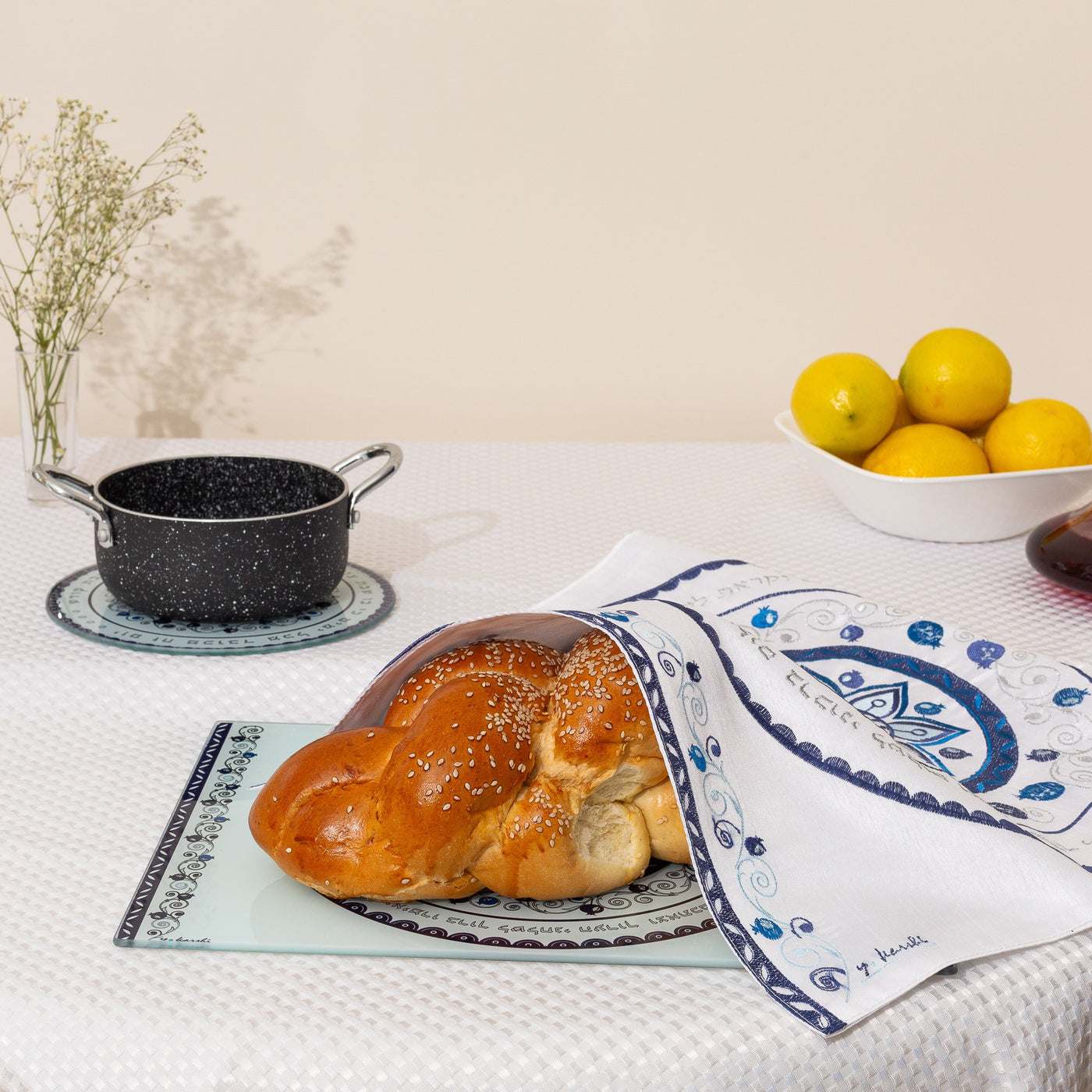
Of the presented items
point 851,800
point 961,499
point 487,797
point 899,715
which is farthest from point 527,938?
point 961,499

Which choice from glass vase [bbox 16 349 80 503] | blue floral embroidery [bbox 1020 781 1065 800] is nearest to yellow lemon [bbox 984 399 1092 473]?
blue floral embroidery [bbox 1020 781 1065 800]

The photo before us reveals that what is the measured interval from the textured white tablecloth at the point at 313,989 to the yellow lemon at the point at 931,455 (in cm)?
16

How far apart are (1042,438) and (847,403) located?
18 centimetres

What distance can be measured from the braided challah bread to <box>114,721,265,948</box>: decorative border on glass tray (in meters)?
0.04

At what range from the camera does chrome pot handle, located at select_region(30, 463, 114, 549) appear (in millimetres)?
837

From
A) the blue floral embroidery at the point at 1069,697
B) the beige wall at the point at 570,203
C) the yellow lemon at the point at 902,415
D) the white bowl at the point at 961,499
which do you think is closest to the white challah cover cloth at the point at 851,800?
the blue floral embroidery at the point at 1069,697

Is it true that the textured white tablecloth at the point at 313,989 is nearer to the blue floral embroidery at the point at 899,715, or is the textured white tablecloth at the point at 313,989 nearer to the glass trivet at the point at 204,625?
the glass trivet at the point at 204,625

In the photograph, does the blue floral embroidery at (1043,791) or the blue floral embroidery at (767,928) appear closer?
the blue floral embroidery at (767,928)

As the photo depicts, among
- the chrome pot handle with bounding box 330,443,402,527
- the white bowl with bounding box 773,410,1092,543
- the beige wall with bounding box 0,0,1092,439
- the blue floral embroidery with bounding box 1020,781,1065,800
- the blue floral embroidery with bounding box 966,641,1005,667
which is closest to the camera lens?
the blue floral embroidery with bounding box 1020,781,1065,800

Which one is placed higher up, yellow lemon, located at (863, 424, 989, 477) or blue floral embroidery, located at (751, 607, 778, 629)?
yellow lemon, located at (863, 424, 989, 477)

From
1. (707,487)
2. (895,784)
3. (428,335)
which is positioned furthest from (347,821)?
(428,335)

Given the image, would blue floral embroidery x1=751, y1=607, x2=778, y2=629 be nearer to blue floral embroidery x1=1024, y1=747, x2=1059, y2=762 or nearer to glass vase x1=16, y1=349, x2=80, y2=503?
blue floral embroidery x1=1024, y1=747, x2=1059, y2=762

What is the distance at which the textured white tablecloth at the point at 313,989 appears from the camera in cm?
47

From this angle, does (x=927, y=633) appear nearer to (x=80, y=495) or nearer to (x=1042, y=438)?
(x=1042, y=438)
